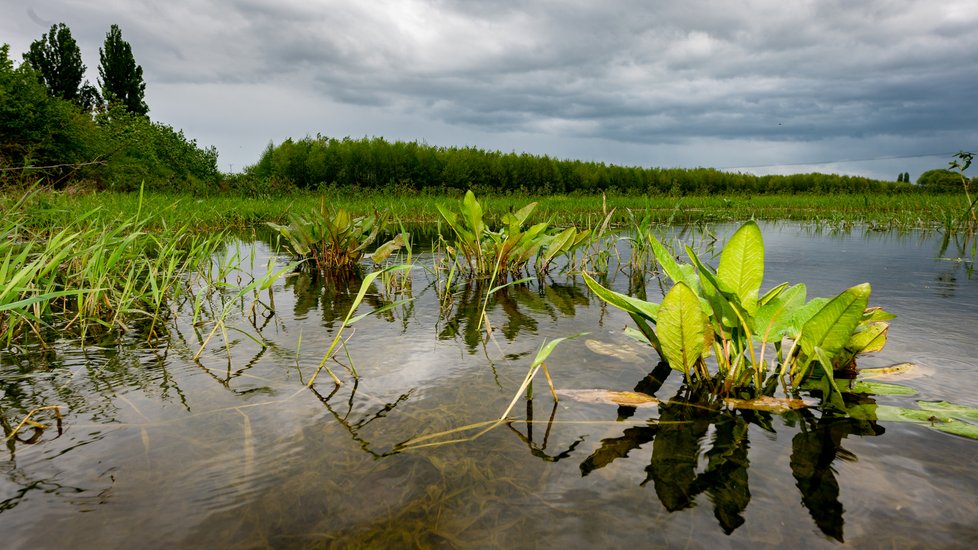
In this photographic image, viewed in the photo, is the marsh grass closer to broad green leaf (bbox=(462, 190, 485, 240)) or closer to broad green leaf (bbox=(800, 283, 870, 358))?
broad green leaf (bbox=(462, 190, 485, 240))

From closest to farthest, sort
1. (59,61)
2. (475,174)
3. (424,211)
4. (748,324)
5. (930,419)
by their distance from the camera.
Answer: (930,419) < (748,324) < (424,211) < (475,174) < (59,61)

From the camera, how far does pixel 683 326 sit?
4.85 ft

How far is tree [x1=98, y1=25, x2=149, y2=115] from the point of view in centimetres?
3438

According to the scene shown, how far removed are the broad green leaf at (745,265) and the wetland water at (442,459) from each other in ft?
1.17

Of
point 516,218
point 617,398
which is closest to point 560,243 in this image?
point 516,218

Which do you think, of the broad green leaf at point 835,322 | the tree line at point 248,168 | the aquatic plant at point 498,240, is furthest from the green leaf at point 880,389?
the tree line at point 248,168

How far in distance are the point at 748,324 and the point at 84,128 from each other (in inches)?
Result: 1036

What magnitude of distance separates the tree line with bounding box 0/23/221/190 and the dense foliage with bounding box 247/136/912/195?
3.93 m

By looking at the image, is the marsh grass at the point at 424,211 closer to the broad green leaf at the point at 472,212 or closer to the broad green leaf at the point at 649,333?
the broad green leaf at the point at 472,212

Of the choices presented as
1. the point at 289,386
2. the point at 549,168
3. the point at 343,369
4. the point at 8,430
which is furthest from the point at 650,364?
the point at 549,168

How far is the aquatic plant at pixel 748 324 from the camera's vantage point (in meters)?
1.47

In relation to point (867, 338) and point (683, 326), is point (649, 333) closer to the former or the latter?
point (683, 326)

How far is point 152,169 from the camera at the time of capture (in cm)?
2392

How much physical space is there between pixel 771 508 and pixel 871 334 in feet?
3.19
